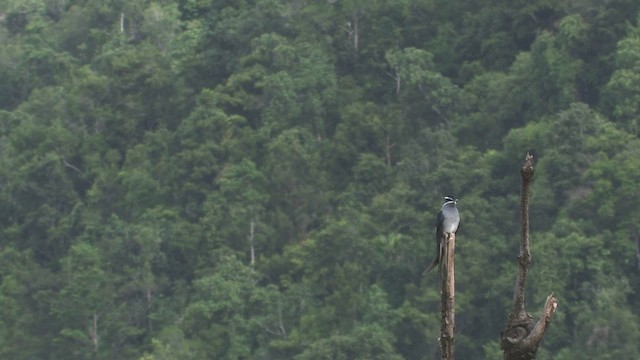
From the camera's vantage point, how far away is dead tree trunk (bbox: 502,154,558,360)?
186 inches

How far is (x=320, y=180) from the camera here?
27.3 metres

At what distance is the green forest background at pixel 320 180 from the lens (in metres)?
23.7

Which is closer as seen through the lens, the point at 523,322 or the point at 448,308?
the point at 523,322

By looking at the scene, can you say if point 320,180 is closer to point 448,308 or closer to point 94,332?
point 94,332

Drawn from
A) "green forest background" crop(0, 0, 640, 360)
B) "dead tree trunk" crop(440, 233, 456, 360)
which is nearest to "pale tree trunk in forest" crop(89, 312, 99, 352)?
"green forest background" crop(0, 0, 640, 360)

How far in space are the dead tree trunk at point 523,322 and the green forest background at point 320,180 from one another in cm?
1719

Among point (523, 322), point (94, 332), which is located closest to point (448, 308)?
point (523, 322)

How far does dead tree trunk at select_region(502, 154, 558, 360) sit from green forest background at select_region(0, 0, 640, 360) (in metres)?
17.2

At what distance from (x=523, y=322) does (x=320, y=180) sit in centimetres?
2248

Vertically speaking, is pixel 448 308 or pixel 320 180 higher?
pixel 320 180

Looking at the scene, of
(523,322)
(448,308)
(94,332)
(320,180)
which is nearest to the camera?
(523,322)

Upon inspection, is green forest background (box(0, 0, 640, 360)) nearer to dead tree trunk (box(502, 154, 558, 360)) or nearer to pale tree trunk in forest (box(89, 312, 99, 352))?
pale tree trunk in forest (box(89, 312, 99, 352))

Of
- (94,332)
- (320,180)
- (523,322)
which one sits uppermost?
(320,180)

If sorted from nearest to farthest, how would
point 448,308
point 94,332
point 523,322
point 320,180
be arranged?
point 523,322 → point 448,308 → point 94,332 → point 320,180
